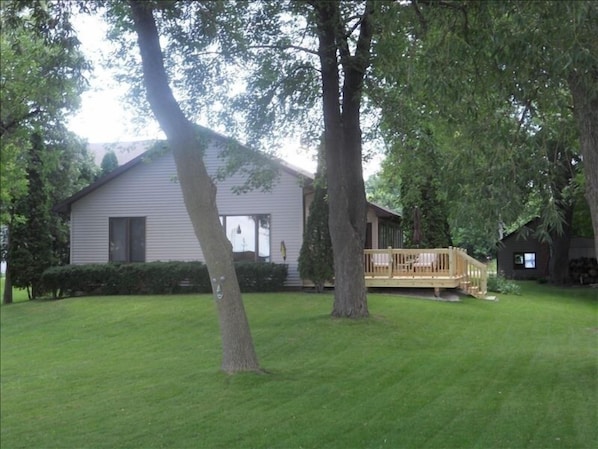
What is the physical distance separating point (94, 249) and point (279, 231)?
710cm

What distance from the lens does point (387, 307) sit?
56.4 ft

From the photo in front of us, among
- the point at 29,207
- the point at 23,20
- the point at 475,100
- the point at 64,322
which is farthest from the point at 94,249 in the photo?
the point at 475,100

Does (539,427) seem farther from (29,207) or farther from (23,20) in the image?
(29,207)

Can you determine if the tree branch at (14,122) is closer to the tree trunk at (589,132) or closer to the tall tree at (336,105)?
the tall tree at (336,105)

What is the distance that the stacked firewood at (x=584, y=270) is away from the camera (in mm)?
31844

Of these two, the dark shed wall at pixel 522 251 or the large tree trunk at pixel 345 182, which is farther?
the dark shed wall at pixel 522 251

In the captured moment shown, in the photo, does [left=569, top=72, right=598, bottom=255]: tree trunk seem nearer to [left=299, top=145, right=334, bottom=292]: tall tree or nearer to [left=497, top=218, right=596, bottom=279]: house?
[left=299, top=145, right=334, bottom=292]: tall tree

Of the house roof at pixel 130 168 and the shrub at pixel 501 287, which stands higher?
the house roof at pixel 130 168

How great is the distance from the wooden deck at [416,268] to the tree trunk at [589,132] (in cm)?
1308

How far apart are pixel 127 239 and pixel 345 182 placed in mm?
11013

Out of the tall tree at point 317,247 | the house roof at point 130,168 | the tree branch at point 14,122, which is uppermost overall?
the tree branch at point 14,122

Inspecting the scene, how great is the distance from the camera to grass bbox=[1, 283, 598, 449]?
711 cm

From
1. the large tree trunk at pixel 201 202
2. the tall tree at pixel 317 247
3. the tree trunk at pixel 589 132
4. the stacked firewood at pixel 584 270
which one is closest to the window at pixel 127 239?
the tall tree at pixel 317 247

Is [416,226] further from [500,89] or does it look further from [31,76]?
[500,89]
